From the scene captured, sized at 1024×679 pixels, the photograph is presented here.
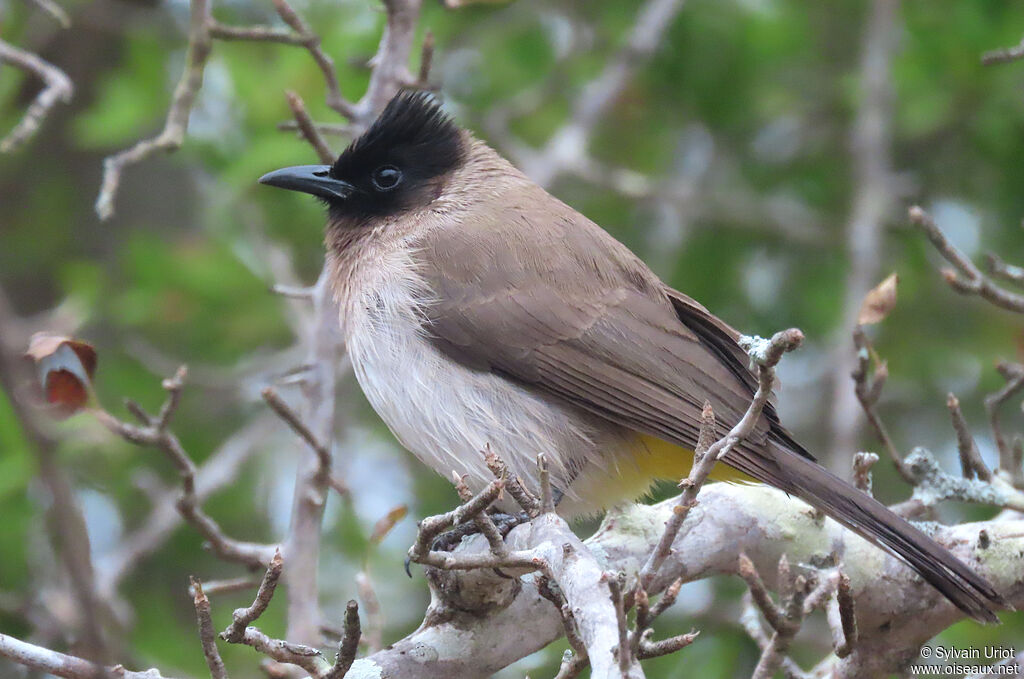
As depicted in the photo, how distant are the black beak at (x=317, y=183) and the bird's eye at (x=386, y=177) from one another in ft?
0.30

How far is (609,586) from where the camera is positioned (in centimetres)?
200

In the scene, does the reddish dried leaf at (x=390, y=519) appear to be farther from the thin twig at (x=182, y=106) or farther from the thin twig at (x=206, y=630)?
the thin twig at (x=182, y=106)

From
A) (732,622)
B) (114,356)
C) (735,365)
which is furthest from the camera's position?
(114,356)

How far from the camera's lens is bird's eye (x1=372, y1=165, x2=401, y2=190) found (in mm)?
4195

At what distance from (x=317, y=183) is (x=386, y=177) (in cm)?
24

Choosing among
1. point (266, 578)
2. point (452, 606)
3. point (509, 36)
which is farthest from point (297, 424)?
point (509, 36)

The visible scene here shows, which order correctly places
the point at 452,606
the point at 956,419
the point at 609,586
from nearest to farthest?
the point at 609,586
the point at 452,606
the point at 956,419

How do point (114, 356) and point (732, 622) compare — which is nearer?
point (732, 622)

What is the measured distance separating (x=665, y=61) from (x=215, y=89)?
2.13 metres

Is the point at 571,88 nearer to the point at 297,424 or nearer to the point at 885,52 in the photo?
the point at 885,52

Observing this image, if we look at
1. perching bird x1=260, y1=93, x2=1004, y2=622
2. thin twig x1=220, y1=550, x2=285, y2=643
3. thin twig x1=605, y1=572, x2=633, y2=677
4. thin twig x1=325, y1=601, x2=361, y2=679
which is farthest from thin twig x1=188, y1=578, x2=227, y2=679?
perching bird x1=260, y1=93, x2=1004, y2=622

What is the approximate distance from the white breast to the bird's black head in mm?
638

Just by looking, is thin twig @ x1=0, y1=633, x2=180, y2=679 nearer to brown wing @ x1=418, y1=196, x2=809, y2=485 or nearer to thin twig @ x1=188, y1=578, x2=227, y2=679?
thin twig @ x1=188, y1=578, x2=227, y2=679

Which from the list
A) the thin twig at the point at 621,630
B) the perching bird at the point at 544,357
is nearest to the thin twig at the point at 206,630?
the thin twig at the point at 621,630
